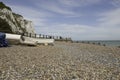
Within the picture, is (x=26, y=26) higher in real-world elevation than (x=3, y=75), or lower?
higher

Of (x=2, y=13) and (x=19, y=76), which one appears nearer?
(x=19, y=76)

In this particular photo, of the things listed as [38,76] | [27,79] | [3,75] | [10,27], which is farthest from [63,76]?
[10,27]

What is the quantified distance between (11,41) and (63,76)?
25186mm

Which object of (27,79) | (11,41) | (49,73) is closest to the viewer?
(27,79)

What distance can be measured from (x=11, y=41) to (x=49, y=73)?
79.5 ft

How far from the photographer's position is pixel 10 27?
162 feet

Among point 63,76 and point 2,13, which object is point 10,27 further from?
point 63,76

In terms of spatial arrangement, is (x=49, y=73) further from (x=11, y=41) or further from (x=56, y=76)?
(x=11, y=41)

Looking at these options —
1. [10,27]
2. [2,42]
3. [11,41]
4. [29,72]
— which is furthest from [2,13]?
[29,72]

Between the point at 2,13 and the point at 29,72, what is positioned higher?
the point at 2,13

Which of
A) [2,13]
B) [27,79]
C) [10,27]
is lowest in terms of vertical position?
[27,79]

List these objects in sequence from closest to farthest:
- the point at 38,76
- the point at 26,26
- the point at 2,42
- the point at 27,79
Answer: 1. the point at 27,79
2. the point at 38,76
3. the point at 2,42
4. the point at 26,26

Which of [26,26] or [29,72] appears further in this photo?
[26,26]

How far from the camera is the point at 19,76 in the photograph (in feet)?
36.6
